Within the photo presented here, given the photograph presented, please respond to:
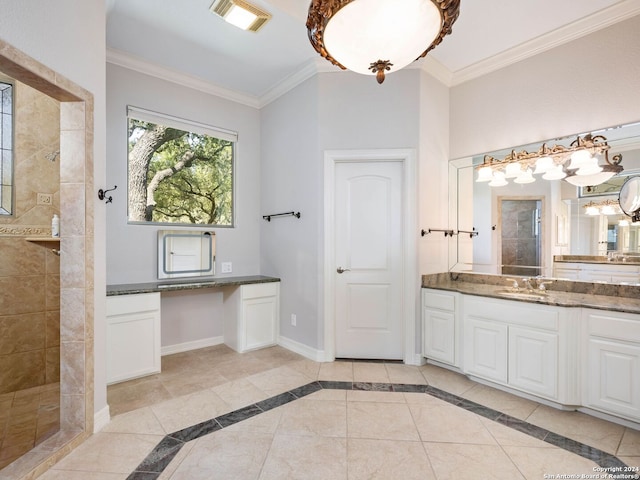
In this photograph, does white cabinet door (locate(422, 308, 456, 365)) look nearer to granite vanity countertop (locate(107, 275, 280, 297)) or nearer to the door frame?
the door frame

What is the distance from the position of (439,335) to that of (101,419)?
269 centimetres

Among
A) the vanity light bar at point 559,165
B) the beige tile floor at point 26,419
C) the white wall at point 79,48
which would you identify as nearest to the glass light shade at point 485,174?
the vanity light bar at point 559,165

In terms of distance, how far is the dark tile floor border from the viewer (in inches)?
65.3

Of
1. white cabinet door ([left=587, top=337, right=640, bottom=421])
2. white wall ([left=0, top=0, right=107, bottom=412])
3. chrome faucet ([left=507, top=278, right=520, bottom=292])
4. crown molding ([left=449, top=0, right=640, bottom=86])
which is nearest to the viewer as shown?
white wall ([left=0, top=0, right=107, bottom=412])

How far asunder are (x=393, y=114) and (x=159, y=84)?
7.92 feet

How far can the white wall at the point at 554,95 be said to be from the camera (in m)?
2.34

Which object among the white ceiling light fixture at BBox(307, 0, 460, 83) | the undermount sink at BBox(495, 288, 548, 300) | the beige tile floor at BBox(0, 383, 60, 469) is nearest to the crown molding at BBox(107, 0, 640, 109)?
the white ceiling light fixture at BBox(307, 0, 460, 83)

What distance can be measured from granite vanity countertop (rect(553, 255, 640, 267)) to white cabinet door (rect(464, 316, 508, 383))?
2.70 feet

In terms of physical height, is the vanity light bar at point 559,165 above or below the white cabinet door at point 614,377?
above

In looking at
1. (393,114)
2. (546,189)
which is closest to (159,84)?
(393,114)

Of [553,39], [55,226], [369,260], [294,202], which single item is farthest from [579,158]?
[55,226]

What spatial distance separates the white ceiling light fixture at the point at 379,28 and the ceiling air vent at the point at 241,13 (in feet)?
3.86

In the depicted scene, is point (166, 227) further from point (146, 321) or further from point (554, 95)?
point (554, 95)

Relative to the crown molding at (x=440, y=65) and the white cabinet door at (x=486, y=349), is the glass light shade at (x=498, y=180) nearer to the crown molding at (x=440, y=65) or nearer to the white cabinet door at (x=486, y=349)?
the crown molding at (x=440, y=65)
